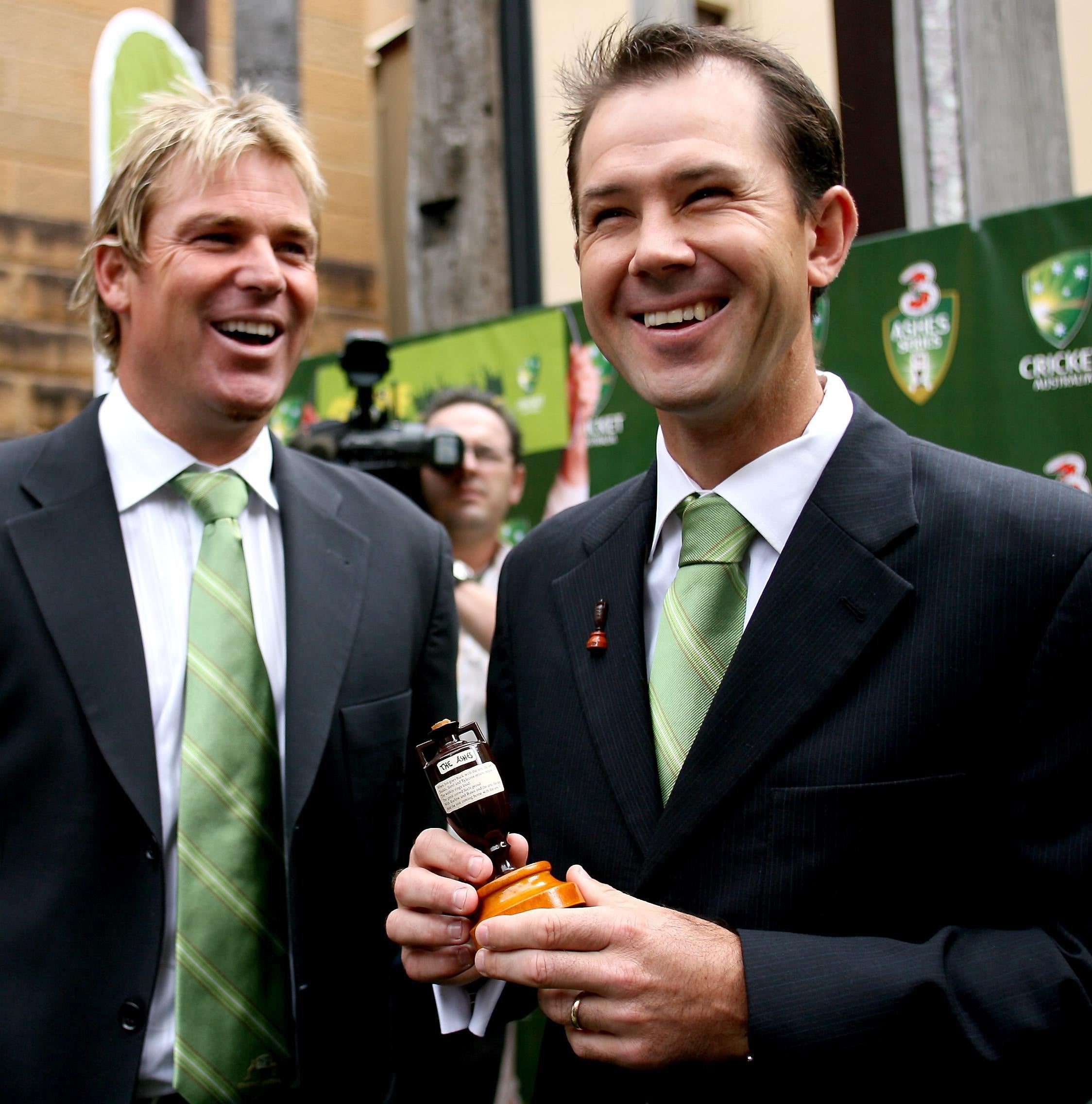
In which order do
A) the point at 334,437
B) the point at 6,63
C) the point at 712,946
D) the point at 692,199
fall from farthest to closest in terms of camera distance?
the point at 6,63 → the point at 334,437 → the point at 692,199 → the point at 712,946

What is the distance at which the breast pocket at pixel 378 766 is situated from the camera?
189 cm

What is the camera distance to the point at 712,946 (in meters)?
1.18

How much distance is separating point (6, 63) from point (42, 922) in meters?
5.16

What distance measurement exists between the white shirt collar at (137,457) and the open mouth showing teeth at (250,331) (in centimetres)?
20

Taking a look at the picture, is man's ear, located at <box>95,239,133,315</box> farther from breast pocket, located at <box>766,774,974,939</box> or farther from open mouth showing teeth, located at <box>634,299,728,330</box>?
breast pocket, located at <box>766,774,974,939</box>

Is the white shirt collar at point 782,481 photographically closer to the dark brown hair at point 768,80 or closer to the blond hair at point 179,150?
the dark brown hair at point 768,80

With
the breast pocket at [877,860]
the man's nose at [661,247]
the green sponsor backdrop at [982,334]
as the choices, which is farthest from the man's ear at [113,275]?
the green sponsor backdrop at [982,334]

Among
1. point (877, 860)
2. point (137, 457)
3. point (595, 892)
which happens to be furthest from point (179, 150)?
point (877, 860)

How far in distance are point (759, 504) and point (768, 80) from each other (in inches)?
20.7

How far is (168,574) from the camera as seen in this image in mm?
1881

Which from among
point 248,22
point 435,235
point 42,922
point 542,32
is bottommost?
point 42,922

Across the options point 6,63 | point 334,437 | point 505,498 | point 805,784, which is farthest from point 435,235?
point 805,784

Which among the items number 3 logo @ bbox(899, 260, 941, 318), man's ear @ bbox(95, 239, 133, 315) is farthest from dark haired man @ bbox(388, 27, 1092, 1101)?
number 3 logo @ bbox(899, 260, 941, 318)

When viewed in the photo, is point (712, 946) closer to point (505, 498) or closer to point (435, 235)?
point (505, 498)
